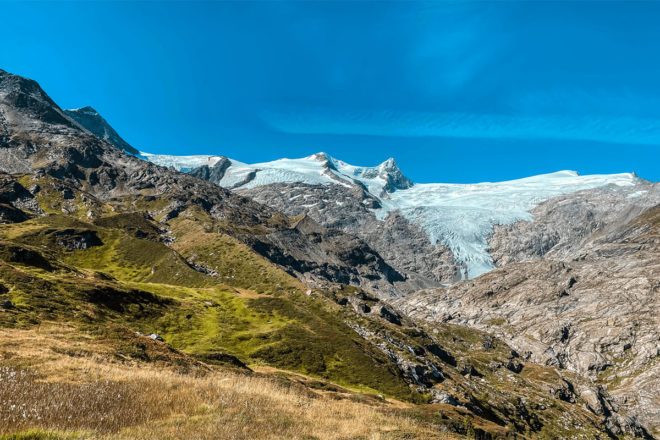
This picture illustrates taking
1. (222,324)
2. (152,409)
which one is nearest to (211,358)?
(222,324)

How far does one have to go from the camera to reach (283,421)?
58.5 feet

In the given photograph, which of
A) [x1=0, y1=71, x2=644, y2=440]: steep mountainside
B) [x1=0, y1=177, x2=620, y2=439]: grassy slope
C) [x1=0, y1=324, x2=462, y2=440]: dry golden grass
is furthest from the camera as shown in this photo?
[x1=0, y1=177, x2=620, y2=439]: grassy slope

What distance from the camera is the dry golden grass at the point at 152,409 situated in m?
14.5

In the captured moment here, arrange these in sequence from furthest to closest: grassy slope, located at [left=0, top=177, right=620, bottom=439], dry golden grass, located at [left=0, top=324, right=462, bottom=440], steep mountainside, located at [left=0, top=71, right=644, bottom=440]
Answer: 1. grassy slope, located at [left=0, top=177, right=620, bottom=439]
2. steep mountainside, located at [left=0, top=71, right=644, bottom=440]
3. dry golden grass, located at [left=0, top=324, right=462, bottom=440]

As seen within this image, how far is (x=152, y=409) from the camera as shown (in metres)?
17.0

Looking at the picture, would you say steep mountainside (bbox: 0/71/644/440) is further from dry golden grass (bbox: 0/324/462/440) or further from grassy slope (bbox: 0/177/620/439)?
grassy slope (bbox: 0/177/620/439)

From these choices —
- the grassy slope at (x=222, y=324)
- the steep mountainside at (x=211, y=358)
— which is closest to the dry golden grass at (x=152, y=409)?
the steep mountainside at (x=211, y=358)

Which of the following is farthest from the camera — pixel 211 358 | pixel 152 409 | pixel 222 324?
pixel 222 324

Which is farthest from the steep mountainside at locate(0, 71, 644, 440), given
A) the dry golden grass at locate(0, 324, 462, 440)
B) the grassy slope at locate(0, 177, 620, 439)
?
the grassy slope at locate(0, 177, 620, 439)

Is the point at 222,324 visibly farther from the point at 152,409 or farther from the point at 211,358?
the point at 152,409

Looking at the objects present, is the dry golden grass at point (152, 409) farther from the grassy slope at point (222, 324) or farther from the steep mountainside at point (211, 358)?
the grassy slope at point (222, 324)

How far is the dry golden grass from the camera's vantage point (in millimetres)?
14492

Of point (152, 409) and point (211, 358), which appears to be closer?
point (152, 409)

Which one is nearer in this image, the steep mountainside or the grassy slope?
the steep mountainside
